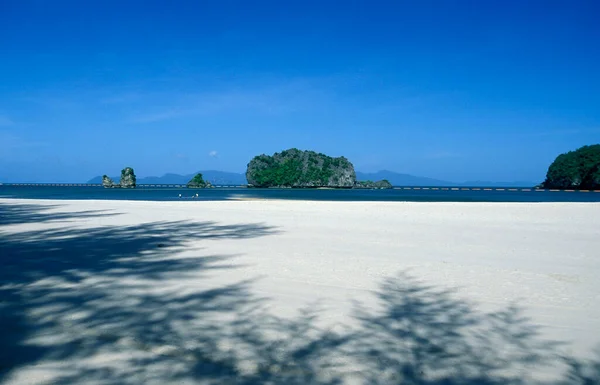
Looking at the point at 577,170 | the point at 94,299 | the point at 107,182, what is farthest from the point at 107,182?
the point at 94,299

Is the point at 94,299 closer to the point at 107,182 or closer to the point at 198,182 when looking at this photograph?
the point at 107,182

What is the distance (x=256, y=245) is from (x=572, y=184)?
163009 millimetres

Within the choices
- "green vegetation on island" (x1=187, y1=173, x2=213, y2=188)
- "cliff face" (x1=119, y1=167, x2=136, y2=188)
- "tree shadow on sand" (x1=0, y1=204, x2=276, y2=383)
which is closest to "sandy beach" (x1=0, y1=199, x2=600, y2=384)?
"tree shadow on sand" (x1=0, y1=204, x2=276, y2=383)

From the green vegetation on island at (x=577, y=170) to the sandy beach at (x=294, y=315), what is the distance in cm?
15431

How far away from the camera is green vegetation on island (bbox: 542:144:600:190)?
133500 millimetres

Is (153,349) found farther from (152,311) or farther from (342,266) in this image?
(342,266)

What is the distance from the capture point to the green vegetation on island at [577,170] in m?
134

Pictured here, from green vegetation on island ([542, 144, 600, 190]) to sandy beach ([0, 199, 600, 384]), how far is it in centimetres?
15431

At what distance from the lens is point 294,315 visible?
4113 millimetres

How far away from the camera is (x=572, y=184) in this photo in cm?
14038

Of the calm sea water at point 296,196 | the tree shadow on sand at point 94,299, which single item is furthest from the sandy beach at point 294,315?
the calm sea water at point 296,196

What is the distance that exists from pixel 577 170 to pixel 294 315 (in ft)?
544

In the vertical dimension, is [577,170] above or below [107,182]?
above

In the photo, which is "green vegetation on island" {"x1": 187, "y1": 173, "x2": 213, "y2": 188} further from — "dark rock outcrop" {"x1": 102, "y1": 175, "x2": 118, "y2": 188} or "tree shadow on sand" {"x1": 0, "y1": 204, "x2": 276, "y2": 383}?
"tree shadow on sand" {"x1": 0, "y1": 204, "x2": 276, "y2": 383}
